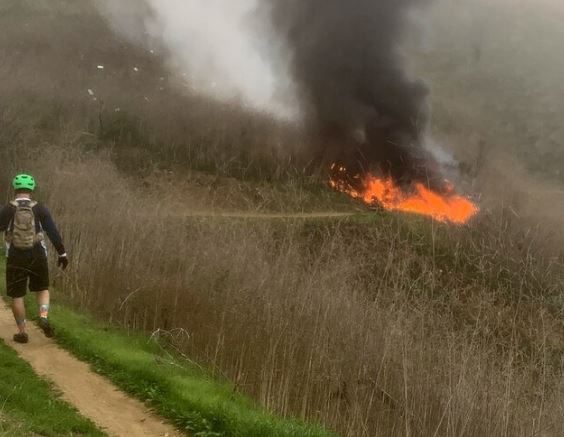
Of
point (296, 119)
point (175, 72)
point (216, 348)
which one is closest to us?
point (216, 348)

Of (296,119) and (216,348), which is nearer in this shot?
(216,348)

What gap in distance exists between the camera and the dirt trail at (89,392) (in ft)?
17.8

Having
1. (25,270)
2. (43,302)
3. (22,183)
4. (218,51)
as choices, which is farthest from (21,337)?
(218,51)

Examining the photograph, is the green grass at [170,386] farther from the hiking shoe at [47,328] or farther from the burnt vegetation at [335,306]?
the burnt vegetation at [335,306]

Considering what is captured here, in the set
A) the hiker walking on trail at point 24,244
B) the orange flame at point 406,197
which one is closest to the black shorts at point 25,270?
the hiker walking on trail at point 24,244

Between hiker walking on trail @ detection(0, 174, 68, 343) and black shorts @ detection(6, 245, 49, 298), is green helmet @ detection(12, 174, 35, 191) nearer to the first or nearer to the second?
hiker walking on trail @ detection(0, 174, 68, 343)

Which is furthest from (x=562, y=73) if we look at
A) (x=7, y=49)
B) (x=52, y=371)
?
(x=52, y=371)

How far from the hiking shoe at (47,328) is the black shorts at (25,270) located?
0.47m

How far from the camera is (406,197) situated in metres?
27.5

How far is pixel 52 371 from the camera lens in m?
6.31

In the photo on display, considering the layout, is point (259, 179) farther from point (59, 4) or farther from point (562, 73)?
point (562, 73)

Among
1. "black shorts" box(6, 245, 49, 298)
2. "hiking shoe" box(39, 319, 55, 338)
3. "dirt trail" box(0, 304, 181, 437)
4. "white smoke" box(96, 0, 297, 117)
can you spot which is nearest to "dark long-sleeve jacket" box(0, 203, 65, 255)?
"black shorts" box(6, 245, 49, 298)

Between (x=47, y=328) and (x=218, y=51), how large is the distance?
45647 millimetres

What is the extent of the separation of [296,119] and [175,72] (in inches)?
559
